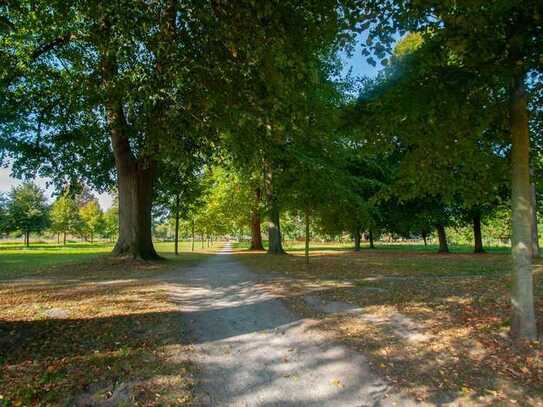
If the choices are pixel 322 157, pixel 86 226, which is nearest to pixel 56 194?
pixel 322 157

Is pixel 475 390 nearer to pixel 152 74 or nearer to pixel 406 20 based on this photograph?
pixel 406 20

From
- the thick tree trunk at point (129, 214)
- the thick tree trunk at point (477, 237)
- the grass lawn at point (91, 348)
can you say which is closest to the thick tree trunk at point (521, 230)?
the grass lawn at point (91, 348)

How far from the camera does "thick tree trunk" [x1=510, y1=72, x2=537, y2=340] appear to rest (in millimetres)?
4941

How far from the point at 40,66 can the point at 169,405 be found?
39.7 feet

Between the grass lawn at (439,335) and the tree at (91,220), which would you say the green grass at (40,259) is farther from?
the tree at (91,220)

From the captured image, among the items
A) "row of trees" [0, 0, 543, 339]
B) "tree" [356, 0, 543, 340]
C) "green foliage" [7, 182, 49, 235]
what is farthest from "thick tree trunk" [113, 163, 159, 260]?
"green foliage" [7, 182, 49, 235]

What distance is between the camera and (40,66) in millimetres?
11398

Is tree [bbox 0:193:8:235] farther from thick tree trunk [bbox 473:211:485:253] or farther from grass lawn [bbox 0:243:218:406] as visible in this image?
thick tree trunk [bbox 473:211:485:253]

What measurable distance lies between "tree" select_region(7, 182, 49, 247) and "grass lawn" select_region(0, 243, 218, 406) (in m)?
43.9

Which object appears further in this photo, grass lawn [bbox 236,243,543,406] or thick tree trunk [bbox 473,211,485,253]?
thick tree trunk [bbox 473,211,485,253]

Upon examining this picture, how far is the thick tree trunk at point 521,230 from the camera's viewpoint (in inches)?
195

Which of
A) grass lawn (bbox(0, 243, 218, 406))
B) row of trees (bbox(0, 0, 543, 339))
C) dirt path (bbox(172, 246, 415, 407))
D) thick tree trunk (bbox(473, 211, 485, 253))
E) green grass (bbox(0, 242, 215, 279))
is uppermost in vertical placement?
row of trees (bbox(0, 0, 543, 339))

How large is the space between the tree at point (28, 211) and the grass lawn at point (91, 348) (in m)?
43.9

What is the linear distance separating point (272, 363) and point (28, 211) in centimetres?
5239
